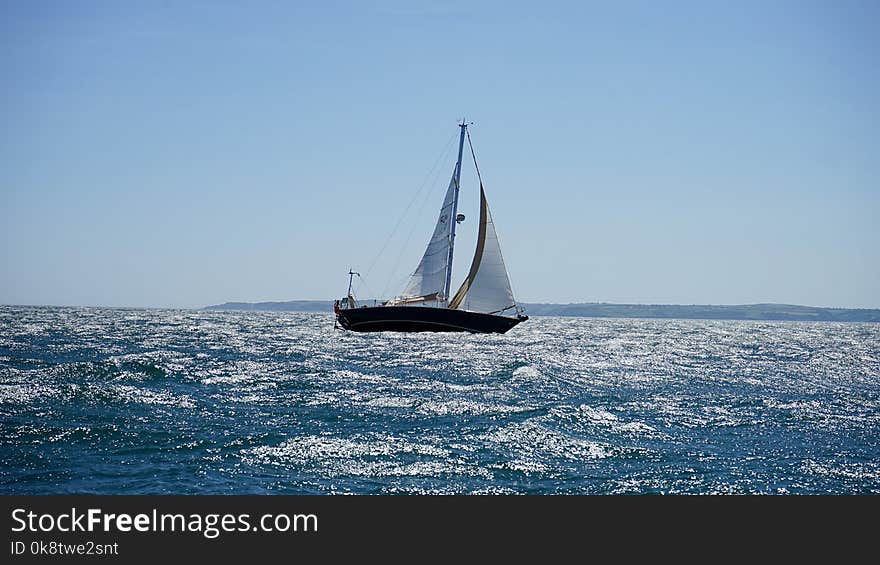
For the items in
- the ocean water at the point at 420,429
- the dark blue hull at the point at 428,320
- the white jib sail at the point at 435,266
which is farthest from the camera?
the white jib sail at the point at 435,266

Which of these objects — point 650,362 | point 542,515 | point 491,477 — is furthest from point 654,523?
point 650,362

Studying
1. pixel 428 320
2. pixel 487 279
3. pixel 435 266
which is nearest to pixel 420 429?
pixel 428 320

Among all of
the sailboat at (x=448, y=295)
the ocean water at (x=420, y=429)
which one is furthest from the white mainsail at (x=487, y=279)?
the ocean water at (x=420, y=429)

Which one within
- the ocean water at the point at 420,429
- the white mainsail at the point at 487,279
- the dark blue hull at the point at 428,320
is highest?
the white mainsail at the point at 487,279

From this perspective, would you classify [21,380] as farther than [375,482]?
Yes

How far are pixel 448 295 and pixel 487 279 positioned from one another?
4.08 m

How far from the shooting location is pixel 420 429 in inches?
793

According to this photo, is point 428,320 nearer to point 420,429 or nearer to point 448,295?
point 448,295

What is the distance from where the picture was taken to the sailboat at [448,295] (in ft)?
224

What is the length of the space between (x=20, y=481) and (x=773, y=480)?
14105 mm

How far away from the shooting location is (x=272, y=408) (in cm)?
2309

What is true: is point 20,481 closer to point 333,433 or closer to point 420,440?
point 333,433

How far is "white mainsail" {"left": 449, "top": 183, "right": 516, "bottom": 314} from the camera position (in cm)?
6825

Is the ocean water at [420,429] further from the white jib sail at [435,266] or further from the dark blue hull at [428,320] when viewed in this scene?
the white jib sail at [435,266]
